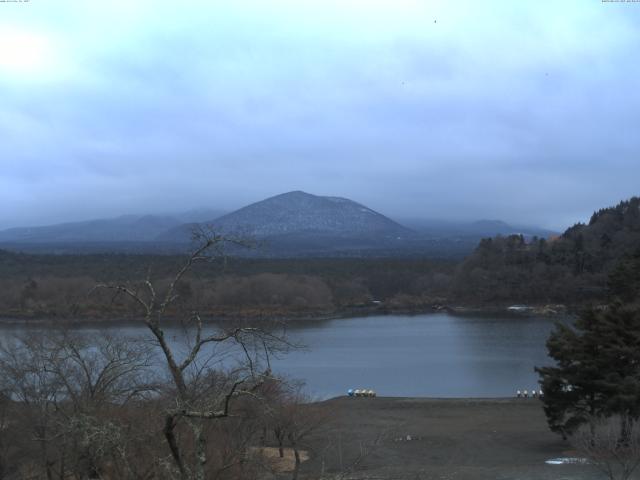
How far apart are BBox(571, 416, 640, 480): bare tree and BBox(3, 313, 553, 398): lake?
9.13 meters

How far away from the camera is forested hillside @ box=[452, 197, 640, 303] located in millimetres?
58031

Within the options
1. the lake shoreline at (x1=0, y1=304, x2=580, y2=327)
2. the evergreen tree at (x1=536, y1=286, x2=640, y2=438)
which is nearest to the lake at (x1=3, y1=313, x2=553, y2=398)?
the lake shoreline at (x1=0, y1=304, x2=580, y2=327)

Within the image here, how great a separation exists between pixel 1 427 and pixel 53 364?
202 cm

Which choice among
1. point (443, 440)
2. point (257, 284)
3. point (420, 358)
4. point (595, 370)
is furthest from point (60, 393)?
point (257, 284)

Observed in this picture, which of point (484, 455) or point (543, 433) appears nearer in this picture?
point (484, 455)

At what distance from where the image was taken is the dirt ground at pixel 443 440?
12.5 meters

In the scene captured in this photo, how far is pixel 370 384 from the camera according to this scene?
87.8ft

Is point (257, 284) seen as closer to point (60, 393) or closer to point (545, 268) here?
point (545, 268)

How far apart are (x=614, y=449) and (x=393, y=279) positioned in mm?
58257

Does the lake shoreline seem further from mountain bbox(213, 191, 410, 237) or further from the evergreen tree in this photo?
mountain bbox(213, 191, 410, 237)

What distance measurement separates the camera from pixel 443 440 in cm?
1688

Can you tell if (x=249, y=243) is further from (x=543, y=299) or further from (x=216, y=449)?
(x=543, y=299)

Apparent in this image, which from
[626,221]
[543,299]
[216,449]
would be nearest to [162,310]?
[216,449]

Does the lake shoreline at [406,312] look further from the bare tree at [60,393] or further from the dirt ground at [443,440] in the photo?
the bare tree at [60,393]
